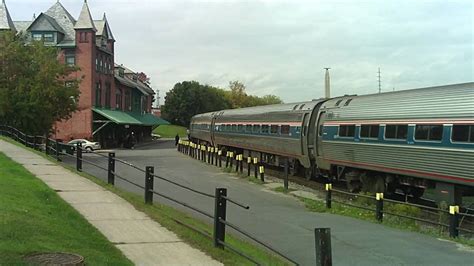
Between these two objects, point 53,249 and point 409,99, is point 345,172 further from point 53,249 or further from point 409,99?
point 53,249

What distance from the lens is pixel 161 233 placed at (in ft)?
28.1

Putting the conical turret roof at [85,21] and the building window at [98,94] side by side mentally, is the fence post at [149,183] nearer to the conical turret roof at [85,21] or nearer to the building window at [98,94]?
the conical turret roof at [85,21]

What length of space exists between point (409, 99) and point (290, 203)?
14.9ft

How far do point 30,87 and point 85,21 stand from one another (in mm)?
22967

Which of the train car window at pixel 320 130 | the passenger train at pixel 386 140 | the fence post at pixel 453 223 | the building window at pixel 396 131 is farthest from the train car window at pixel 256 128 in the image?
the fence post at pixel 453 223

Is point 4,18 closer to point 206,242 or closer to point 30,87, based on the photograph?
point 30,87

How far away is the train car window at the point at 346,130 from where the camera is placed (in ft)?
59.5

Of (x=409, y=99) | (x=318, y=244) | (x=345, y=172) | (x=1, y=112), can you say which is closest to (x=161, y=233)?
(x=318, y=244)

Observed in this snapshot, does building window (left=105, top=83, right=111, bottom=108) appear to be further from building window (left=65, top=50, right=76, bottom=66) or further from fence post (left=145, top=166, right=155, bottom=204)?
fence post (left=145, top=166, right=155, bottom=204)

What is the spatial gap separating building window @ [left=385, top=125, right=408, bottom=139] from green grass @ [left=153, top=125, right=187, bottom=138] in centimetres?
9579

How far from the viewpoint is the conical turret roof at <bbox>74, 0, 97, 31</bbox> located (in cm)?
5762

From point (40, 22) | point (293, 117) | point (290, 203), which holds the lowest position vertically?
point (290, 203)

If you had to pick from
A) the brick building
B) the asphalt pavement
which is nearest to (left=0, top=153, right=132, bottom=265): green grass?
the asphalt pavement

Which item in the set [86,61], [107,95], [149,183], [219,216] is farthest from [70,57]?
[219,216]
